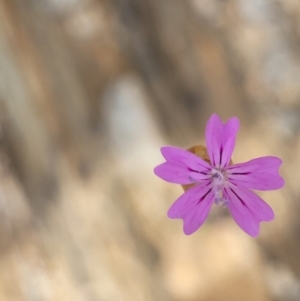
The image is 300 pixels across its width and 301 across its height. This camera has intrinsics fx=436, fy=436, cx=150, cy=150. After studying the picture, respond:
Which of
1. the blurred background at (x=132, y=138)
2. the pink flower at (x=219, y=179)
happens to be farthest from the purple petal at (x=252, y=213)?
the blurred background at (x=132, y=138)

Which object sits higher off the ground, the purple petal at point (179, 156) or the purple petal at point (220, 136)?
the purple petal at point (220, 136)

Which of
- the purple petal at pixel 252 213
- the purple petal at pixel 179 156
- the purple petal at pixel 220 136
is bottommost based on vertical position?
the purple petal at pixel 252 213

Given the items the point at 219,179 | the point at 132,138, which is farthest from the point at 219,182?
the point at 132,138

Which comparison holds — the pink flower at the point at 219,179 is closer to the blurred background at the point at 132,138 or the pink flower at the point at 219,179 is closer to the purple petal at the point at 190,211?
the purple petal at the point at 190,211

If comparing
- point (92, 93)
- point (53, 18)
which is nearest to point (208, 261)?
point (92, 93)

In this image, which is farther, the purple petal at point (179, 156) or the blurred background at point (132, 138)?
the blurred background at point (132, 138)

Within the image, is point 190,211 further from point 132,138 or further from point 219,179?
point 132,138

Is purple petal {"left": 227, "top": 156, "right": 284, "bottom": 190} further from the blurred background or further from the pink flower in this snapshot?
the blurred background
